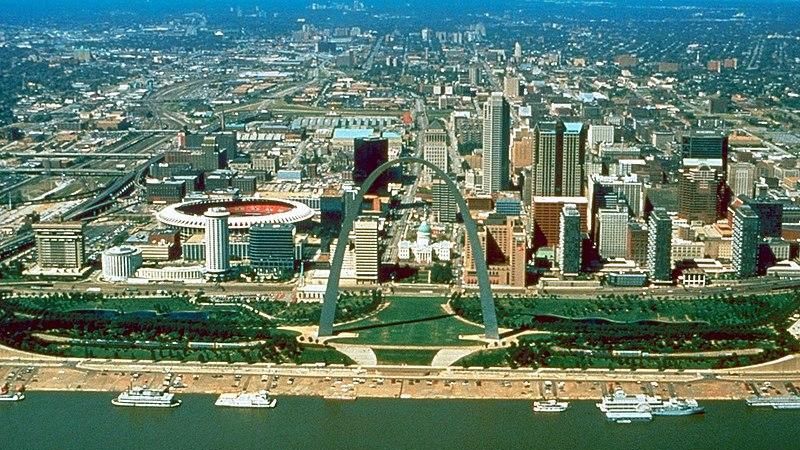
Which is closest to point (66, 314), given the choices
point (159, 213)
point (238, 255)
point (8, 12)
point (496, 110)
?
point (238, 255)

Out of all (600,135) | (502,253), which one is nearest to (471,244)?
(502,253)

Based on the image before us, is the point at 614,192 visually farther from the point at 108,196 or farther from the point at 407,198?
the point at 108,196

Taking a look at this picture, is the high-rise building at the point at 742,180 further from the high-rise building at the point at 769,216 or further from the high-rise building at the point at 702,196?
the high-rise building at the point at 769,216

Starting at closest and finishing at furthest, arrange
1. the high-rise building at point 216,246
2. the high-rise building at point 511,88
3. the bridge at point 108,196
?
the high-rise building at point 216,246 < the bridge at point 108,196 < the high-rise building at point 511,88

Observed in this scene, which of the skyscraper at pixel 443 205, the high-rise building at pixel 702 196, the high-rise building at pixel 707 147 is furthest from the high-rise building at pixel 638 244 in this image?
the high-rise building at pixel 707 147

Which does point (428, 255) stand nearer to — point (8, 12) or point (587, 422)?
point (587, 422)
